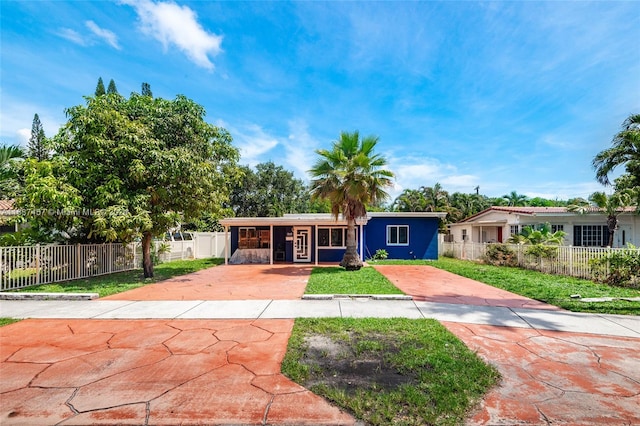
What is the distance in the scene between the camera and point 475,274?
12.1m

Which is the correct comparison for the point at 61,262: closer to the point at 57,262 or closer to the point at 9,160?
the point at 57,262

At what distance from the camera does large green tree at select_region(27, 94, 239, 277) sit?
941 centimetres

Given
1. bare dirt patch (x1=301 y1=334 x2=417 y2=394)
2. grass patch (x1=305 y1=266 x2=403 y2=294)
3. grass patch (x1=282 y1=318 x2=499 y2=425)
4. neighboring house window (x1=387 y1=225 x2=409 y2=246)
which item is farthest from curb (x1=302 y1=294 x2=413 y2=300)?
neighboring house window (x1=387 y1=225 x2=409 y2=246)

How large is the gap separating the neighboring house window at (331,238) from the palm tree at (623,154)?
1465 centimetres

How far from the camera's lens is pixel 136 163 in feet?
31.2

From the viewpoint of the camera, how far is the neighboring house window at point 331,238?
57.5 feet

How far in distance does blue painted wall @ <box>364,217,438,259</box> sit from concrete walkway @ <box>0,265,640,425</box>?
426 inches

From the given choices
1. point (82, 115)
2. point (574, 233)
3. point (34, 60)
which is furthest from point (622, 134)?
point (34, 60)

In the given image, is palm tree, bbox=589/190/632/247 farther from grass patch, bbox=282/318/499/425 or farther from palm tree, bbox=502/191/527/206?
palm tree, bbox=502/191/527/206

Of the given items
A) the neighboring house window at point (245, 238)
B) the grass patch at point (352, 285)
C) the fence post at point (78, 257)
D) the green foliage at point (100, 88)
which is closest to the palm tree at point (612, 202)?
the grass patch at point (352, 285)

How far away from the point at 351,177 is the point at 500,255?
8.94 meters

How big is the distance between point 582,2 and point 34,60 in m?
15.2

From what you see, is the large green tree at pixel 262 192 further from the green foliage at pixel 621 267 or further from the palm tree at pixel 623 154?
the green foliage at pixel 621 267

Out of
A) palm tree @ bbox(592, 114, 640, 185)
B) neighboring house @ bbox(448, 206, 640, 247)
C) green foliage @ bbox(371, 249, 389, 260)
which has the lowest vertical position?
green foliage @ bbox(371, 249, 389, 260)
